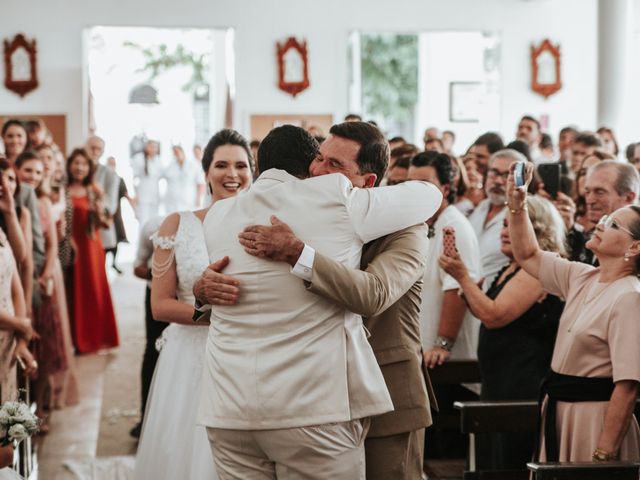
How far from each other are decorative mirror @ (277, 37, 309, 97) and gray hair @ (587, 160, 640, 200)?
31.2ft

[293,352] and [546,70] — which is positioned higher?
[546,70]

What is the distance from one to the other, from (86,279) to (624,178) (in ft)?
17.0

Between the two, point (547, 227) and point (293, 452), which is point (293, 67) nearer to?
point (547, 227)

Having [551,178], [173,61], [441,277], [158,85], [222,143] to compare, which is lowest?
[441,277]

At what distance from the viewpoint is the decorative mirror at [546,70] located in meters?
13.8

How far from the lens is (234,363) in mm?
2307

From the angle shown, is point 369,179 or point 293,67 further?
point 293,67

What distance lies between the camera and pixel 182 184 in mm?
17188

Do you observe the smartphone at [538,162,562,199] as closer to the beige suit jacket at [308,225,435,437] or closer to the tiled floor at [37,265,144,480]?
the beige suit jacket at [308,225,435,437]

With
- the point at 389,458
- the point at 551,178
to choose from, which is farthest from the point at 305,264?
the point at 551,178

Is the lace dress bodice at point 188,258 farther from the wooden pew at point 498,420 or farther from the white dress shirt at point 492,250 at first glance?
the white dress shirt at point 492,250

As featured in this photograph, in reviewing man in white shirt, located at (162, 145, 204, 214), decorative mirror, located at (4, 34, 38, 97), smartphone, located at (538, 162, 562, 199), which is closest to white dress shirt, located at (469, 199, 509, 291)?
smartphone, located at (538, 162, 562, 199)

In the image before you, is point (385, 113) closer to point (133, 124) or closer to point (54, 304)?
point (133, 124)

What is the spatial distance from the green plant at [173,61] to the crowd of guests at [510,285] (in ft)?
48.8
